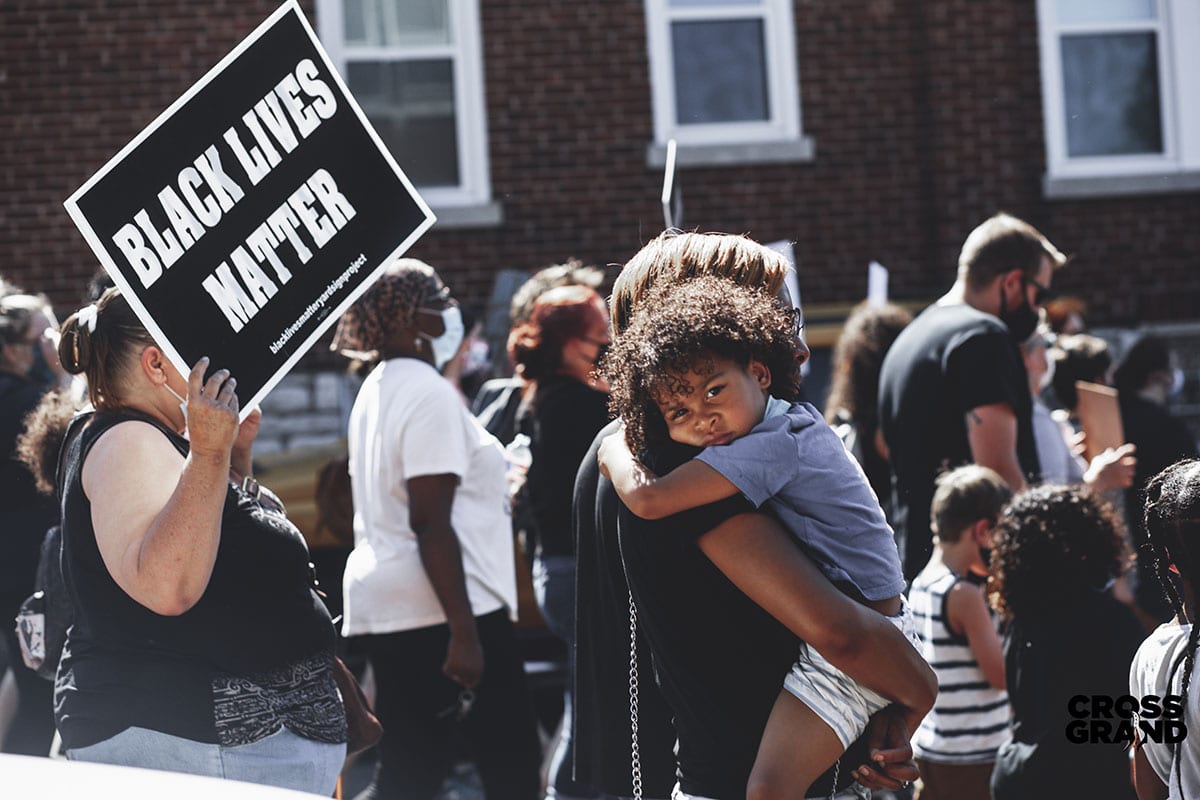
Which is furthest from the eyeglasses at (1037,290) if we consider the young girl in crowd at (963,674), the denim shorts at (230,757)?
the denim shorts at (230,757)

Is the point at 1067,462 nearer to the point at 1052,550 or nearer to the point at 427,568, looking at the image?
the point at 1052,550

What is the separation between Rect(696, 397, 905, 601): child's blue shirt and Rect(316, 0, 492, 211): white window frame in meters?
7.36

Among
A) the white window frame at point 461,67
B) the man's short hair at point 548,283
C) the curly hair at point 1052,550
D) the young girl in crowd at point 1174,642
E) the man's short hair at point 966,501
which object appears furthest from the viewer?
the white window frame at point 461,67

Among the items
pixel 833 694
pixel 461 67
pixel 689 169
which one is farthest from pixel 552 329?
pixel 461 67

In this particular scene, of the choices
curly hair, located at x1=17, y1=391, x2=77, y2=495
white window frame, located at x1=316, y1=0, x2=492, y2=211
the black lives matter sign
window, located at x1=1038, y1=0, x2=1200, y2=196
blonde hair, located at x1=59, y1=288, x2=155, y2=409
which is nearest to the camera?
the black lives matter sign

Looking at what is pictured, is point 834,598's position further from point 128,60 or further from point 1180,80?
point 1180,80

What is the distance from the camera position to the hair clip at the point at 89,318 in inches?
120

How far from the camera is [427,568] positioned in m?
4.21

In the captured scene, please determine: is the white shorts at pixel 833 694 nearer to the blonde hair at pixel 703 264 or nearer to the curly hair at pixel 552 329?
the blonde hair at pixel 703 264

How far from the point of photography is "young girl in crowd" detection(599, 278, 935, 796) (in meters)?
2.30

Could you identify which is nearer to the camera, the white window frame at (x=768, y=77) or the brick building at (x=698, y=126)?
the brick building at (x=698, y=126)

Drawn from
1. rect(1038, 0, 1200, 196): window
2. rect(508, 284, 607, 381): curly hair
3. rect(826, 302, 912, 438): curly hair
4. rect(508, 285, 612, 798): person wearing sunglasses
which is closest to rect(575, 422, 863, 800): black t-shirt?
rect(508, 285, 612, 798): person wearing sunglasses

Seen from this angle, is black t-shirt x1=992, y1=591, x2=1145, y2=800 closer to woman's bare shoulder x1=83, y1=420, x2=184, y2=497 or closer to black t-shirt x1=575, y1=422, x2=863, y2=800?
black t-shirt x1=575, y1=422, x2=863, y2=800

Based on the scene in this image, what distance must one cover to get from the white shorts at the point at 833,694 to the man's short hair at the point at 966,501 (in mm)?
2007
